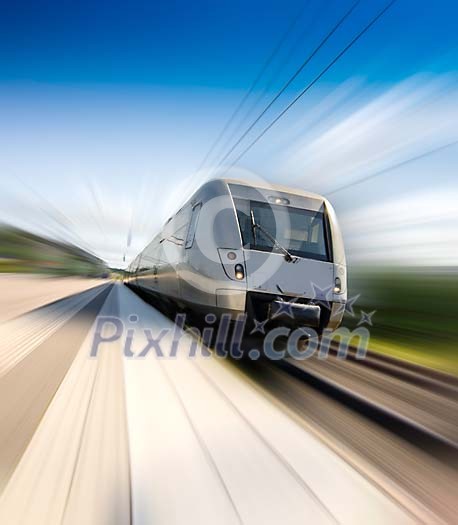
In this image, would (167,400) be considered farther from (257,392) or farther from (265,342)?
(265,342)

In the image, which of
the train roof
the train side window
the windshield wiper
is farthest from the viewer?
the train side window

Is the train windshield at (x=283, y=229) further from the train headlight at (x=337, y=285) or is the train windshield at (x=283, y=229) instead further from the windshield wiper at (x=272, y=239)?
the train headlight at (x=337, y=285)

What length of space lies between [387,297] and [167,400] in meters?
7.31

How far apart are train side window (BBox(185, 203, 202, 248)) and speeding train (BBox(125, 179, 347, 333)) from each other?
0.07 feet

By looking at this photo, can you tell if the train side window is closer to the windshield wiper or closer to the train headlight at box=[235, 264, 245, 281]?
the windshield wiper

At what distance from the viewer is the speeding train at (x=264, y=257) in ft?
12.9

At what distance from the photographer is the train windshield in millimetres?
4273

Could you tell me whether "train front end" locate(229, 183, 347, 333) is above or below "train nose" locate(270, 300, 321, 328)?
above

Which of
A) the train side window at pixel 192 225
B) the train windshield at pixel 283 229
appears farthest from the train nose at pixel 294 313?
the train side window at pixel 192 225

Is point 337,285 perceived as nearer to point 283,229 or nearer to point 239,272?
point 283,229

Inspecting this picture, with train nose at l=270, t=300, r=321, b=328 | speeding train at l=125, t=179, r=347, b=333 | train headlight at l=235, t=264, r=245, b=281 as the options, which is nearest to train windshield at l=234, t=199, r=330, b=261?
speeding train at l=125, t=179, r=347, b=333

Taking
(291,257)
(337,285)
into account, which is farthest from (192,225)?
(337,285)

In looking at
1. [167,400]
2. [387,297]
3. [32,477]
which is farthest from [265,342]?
[387,297]

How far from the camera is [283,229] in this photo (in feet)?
14.9
